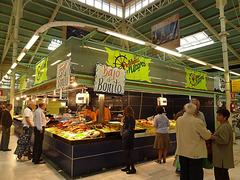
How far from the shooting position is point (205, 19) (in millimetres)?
12422

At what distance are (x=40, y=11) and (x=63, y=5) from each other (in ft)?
5.33

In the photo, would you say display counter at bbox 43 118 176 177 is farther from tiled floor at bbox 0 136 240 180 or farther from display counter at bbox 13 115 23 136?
display counter at bbox 13 115 23 136

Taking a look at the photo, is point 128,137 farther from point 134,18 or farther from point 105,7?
point 105,7

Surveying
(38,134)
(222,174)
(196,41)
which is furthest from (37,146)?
(196,41)

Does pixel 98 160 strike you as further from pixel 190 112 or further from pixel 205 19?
pixel 205 19

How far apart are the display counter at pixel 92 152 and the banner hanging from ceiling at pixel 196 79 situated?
336cm

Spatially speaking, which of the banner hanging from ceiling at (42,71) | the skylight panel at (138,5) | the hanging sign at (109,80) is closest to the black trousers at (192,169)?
the hanging sign at (109,80)

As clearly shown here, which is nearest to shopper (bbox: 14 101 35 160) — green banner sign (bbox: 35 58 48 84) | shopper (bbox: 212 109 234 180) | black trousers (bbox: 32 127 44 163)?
black trousers (bbox: 32 127 44 163)

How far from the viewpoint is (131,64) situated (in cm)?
611

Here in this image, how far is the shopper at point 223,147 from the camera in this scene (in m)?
3.38

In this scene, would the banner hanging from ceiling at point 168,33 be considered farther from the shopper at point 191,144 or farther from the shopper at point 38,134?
the shopper at point 38,134

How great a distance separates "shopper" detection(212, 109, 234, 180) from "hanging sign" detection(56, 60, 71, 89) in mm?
3357

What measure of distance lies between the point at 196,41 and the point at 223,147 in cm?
1349

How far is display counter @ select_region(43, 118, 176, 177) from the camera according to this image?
15.7ft
